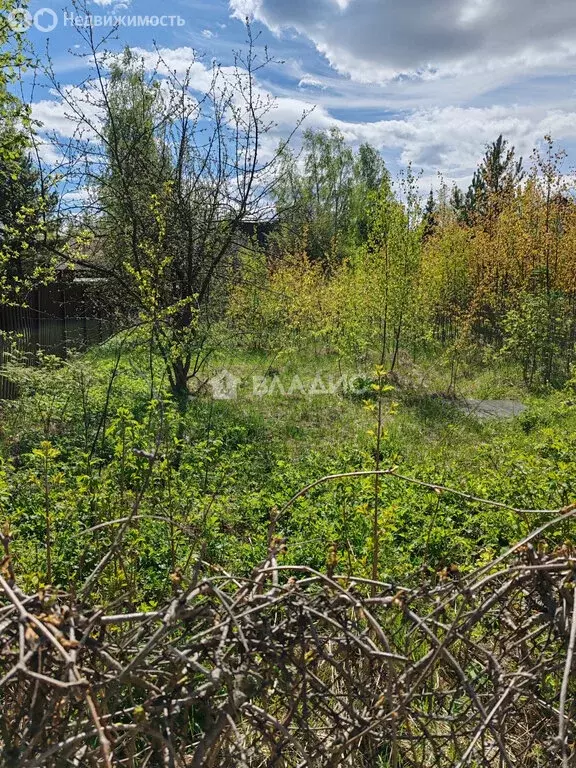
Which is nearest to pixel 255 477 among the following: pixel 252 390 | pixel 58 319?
pixel 252 390

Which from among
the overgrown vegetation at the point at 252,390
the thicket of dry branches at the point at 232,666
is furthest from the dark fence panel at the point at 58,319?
the thicket of dry branches at the point at 232,666

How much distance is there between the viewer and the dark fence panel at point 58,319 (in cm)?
872

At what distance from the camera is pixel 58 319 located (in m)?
10.6

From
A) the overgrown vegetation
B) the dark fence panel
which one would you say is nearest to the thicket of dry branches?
the overgrown vegetation

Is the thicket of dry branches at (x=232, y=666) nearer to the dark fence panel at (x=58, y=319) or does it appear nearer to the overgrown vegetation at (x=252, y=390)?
the overgrown vegetation at (x=252, y=390)

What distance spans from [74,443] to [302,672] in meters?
5.33

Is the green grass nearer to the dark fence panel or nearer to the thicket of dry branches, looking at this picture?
the thicket of dry branches

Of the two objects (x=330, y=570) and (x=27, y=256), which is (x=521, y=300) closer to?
(x=27, y=256)

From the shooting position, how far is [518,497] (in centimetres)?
361

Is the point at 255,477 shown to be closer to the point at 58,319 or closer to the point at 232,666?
the point at 232,666

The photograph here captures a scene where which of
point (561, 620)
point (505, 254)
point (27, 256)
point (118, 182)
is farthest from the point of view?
point (505, 254)

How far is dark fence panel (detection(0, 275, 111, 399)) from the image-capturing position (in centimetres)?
872

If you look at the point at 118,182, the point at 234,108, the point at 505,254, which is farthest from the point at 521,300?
the point at 118,182

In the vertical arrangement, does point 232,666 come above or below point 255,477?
above
